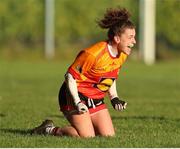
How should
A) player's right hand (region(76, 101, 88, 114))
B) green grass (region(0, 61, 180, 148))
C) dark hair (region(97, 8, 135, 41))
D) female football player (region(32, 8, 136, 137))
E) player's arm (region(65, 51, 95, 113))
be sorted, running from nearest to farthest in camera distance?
green grass (region(0, 61, 180, 148))
player's right hand (region(76, 101, 88, 114))
player's arm (region(65, 51, 95, 113))
female football player (region(32, 8, 136, 137))
dark hair (region(97, 8, 135, 41))

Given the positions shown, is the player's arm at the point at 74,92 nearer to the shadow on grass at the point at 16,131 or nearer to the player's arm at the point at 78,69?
the player's arm at the point at 78,69

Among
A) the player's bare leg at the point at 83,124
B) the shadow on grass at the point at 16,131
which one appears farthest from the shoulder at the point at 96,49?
the shadow on grass at the point at 16,131

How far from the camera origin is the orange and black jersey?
31.4 ft

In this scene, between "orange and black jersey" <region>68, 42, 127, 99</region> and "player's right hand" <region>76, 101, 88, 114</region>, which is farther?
"orange and black jersey" <region>68, 42, 127, 99</region>

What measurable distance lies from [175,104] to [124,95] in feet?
12.1

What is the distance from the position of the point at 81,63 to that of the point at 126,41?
2.33ft

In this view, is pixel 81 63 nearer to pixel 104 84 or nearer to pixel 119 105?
pixel 104 84

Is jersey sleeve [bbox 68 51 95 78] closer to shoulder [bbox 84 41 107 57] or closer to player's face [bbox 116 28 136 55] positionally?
shoulder [bbox 84 41 107 57]

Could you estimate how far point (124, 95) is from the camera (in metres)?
20.9

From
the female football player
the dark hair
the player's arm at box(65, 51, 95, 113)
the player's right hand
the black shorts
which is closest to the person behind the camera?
the player's right hand

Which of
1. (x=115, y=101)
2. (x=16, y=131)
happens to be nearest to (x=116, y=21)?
(x=115, y=101)

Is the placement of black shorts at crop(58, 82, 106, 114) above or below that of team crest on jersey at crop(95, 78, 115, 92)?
below

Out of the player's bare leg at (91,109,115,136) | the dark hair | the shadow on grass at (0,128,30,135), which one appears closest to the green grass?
the shadow on grass at (0,128,30,135)

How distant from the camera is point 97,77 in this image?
9883 mm
